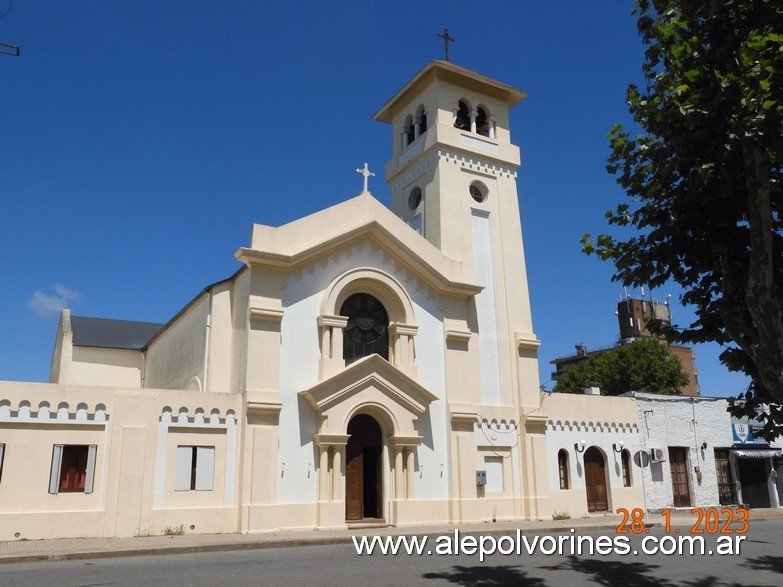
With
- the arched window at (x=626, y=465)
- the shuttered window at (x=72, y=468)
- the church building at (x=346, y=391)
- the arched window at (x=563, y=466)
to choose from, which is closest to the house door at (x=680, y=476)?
the arched window at (x=626, y=465)

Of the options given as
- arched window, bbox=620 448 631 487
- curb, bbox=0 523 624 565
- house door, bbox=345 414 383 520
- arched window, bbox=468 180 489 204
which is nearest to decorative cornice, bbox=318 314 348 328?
house door, bbox=345 414 383 520

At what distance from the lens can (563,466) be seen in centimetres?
2505

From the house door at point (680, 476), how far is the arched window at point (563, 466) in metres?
5.62

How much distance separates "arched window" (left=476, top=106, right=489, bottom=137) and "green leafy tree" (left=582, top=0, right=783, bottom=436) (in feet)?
58.4

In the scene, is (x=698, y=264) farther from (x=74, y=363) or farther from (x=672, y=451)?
(x=74, y=363)

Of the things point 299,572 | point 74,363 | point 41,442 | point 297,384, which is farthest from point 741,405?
point 74,363

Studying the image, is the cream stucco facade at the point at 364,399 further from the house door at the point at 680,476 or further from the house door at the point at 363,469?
the house door at the point at 680,476

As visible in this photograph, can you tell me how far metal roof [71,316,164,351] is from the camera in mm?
33719

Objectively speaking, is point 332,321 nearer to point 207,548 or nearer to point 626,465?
point 207,548

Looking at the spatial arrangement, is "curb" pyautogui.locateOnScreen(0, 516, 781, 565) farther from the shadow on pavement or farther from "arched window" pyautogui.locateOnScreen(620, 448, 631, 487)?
"arched window" pyautogui.locateOnScreen(620, 448, 631, 487)

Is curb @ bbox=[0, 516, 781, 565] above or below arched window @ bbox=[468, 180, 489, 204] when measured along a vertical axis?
below

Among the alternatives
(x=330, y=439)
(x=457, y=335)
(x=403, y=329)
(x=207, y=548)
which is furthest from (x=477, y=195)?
(x=207, y=548)

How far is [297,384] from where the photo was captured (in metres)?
19.9

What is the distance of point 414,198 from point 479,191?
2.55m
